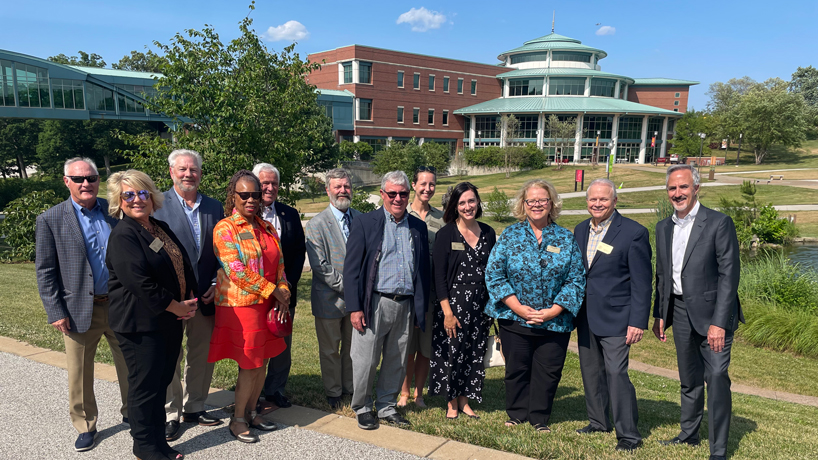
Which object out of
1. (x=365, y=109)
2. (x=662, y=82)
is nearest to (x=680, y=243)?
(x=365, y=109)

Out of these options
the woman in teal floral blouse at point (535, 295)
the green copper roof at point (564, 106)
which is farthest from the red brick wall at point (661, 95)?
the woman in teal floral blouse at point (535, 295)

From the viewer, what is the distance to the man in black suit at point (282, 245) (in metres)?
4.38

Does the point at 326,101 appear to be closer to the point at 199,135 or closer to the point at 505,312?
the point at 199,135

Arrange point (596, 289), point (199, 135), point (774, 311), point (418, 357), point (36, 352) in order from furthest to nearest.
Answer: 1. point (774, 311)
2. point (199, 135)
3. point (36, 352)
4. point (418, 357)
5. point (596, 289)

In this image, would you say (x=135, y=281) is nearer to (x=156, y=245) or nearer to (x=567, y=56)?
(x=156, y=245)

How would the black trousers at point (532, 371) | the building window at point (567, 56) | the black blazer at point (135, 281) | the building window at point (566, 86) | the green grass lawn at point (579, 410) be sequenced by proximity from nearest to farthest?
the black blazer at point (135, 281)
the green grass lawn at point (579, 410)
the black trousers at point (532, 371)
the building window at point (566, 86)
the building window at point (567, 56)

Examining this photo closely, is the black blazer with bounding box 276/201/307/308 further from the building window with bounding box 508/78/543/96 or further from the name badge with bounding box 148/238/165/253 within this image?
the building window with bounding box 508/78/543/96

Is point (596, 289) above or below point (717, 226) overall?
below

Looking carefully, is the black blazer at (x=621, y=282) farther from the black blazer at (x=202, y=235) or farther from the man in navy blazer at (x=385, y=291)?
the black blazer at (x=202, y=235)

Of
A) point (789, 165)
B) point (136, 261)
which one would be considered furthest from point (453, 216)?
point (789, 165)

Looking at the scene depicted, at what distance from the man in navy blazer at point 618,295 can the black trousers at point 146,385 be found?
322 centimetres

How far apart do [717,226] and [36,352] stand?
6.80m

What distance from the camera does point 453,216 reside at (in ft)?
14.7

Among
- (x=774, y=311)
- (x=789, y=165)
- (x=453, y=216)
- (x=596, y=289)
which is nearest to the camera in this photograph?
(x=596, y=289)
